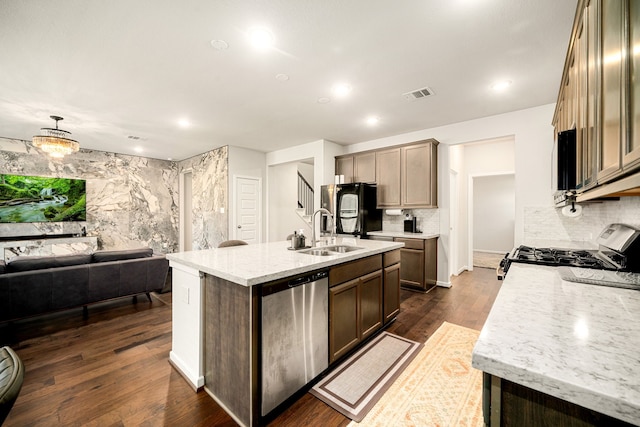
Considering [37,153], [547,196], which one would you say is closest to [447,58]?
[547,196]

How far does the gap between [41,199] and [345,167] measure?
20.0 ft

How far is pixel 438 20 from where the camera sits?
1.92m

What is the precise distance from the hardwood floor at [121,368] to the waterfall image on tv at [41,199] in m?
3.21

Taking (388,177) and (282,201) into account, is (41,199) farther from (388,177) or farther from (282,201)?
(388,177)

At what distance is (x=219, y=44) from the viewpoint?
2.20 metres

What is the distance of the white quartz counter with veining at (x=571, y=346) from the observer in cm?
54

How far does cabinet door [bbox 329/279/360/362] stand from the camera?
2.07m

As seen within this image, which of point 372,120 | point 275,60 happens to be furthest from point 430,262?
point 275,60

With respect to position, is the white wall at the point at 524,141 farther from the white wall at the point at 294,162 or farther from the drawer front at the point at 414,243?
the white wall at the point at 294,162

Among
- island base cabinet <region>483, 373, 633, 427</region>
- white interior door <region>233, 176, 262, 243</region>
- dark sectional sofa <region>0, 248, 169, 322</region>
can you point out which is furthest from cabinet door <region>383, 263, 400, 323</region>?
white interior door <region>233, 176, 262, 243</region>

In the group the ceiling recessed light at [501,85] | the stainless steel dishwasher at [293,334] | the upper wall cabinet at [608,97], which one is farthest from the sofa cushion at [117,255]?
the ceiling recessed light at [501,85]

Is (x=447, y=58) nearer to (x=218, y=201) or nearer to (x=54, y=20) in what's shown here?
(x=54, y=20)

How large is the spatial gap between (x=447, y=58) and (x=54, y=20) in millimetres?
3162

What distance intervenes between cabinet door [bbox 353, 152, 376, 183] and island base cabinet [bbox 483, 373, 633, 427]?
438 cm
